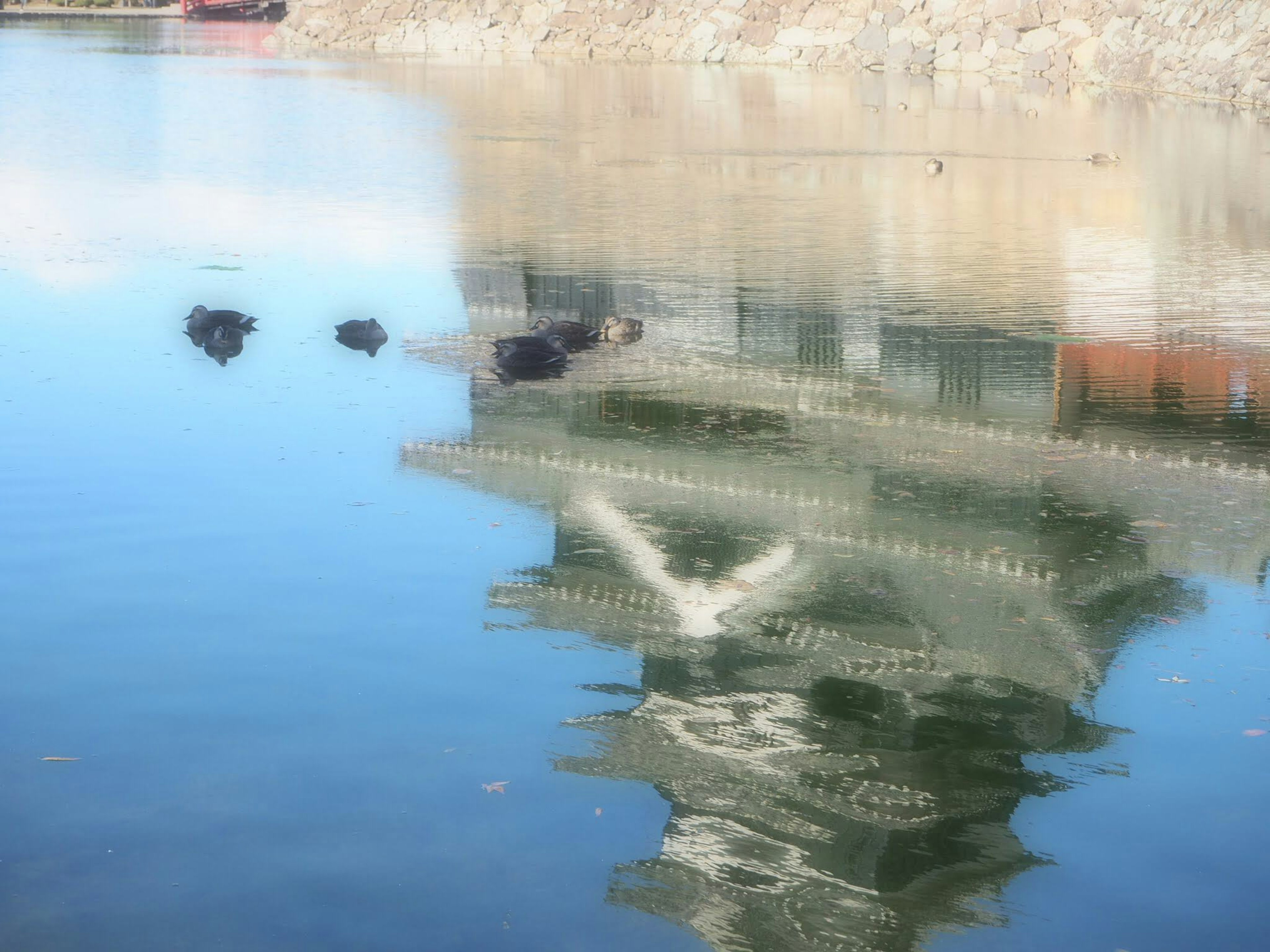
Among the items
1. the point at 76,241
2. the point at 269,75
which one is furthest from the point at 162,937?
the point at 269,75

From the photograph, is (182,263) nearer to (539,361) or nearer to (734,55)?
(539,361)

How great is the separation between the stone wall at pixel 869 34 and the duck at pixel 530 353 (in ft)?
98.9

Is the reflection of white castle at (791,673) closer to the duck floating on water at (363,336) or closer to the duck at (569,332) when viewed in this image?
the duck at (569,332)

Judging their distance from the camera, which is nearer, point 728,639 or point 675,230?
point 728,639

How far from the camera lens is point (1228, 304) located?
1185 centimetres

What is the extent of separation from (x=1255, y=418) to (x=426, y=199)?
36.0ft

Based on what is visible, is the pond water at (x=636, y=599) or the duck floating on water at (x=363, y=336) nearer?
the pond water at (x=636, y=599)

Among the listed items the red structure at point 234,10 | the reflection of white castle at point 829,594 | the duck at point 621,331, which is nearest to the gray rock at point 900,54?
the red structure at point 234,10

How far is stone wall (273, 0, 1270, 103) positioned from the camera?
38281mm

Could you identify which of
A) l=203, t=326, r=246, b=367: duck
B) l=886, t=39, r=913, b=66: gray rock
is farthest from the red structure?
l=203, t=326, r=246, b=367: duck

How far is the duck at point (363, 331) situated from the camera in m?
10.0

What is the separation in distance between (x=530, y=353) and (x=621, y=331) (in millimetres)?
929

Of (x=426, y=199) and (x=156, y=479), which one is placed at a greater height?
(x=426, y=199)

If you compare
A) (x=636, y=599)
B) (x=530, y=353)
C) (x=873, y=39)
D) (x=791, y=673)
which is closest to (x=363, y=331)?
(x=530, y=353)
